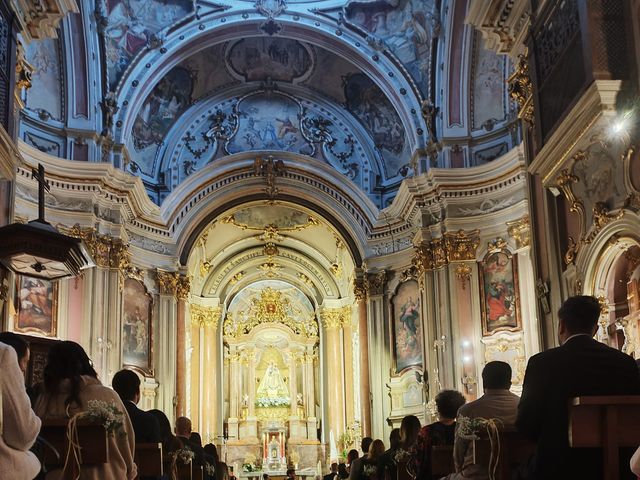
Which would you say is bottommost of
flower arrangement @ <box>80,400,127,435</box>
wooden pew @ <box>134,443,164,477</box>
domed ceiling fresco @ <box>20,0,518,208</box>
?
wooden pew @ <box>134,443,164,477</box>

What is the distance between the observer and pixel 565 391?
415 centimetres

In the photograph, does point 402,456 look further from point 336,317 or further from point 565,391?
point 336,317

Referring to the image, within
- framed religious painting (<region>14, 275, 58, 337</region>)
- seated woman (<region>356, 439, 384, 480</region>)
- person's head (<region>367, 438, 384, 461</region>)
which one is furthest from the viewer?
framed religious painting (<region>14, 275, 58, 337</region>)

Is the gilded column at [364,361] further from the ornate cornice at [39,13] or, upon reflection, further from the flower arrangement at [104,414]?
the flower arrangement at [104,414]

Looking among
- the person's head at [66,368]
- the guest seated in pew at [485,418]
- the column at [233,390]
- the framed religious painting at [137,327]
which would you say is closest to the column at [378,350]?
the framed religious painting at [137,327]

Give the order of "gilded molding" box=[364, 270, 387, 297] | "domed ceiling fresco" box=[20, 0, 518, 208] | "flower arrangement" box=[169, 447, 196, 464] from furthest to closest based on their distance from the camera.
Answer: "gilded molding" box=[364, 270, 387, 297]
"domed ceiling fresco" box=[20, 0, 518, 208]
"flower arrangement" box=[169, 447, 196, 464]

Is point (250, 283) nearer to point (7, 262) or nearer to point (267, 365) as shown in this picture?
point (267, 365)

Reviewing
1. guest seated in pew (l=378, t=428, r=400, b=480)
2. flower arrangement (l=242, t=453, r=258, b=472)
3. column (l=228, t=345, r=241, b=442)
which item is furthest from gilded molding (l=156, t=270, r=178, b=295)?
guest seated in pew (l=378, t=428, r=400, b=480)

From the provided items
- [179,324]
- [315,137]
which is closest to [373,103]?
[315,137]

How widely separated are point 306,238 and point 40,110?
11.6 metres

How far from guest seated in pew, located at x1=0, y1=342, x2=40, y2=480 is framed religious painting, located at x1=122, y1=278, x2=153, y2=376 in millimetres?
15527

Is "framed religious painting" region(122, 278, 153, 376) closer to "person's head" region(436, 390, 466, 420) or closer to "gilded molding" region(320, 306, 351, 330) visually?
"gilded molding" region(320, 306, 351, 330)

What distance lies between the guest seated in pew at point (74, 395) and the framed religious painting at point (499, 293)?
13076 mm

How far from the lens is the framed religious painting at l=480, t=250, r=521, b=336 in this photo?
57.3 feet
